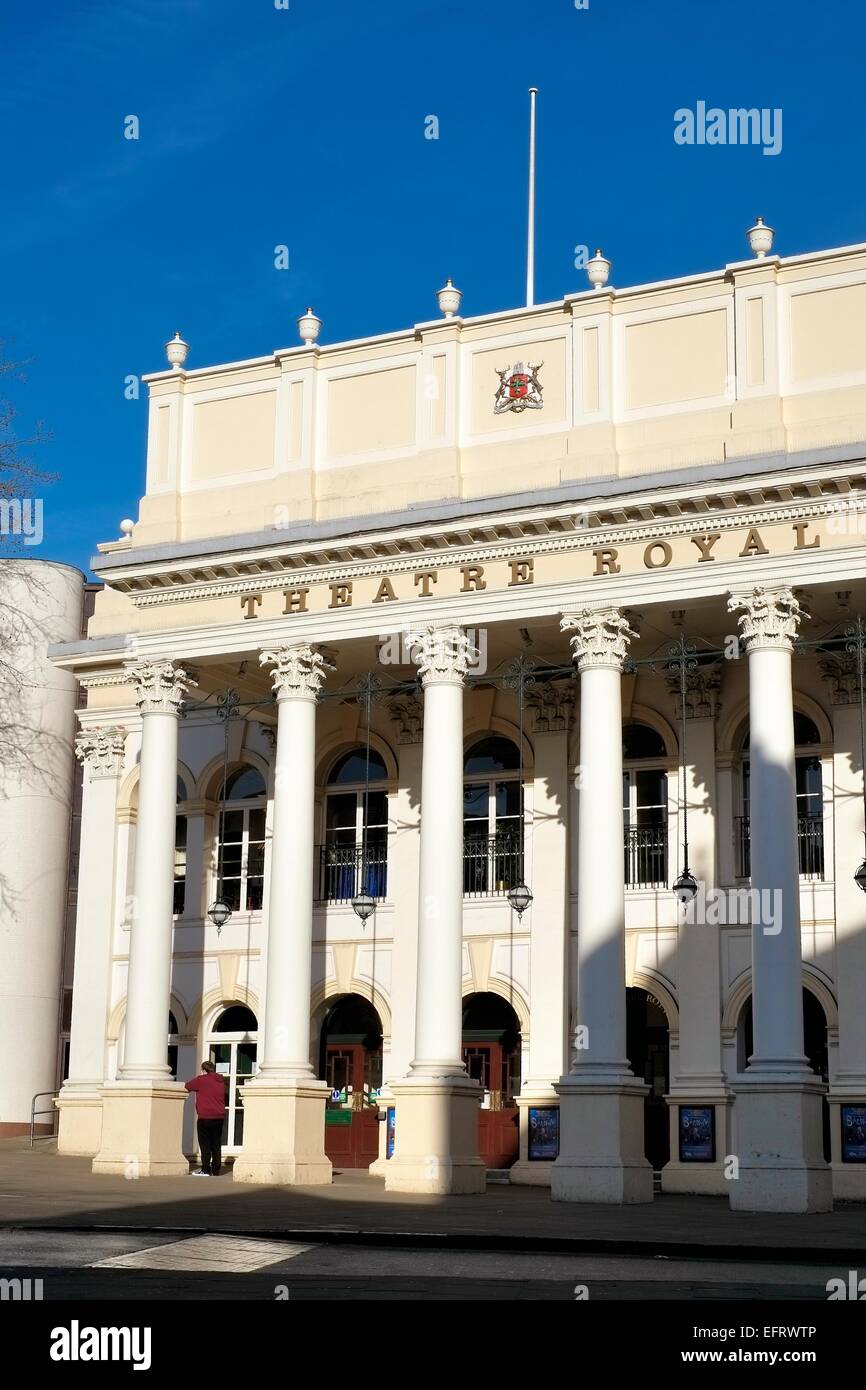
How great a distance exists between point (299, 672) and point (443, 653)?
237 centimetres

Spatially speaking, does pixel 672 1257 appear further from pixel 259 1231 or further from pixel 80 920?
pixel 80 920

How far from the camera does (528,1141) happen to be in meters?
28.1

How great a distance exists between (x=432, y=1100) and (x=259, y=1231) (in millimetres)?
8857

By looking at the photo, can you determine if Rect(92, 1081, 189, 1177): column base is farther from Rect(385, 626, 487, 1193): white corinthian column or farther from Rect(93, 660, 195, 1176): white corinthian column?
Rect(385, 626, 487, 1193): white corinthian column

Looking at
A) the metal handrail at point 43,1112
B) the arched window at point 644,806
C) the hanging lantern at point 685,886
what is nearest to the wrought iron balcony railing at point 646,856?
the arched window at point 644,806

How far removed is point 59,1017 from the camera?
37125 millimetres

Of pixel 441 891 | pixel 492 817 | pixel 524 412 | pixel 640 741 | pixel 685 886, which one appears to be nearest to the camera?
pixel 441 891

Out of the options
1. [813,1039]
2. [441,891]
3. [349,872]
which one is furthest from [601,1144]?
[349,872]

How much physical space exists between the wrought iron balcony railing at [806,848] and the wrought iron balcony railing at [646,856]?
1269 millimetres

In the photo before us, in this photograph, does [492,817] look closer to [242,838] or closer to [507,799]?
[507,799]

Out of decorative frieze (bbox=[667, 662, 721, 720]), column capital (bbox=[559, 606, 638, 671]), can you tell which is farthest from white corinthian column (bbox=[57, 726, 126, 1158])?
column capital (bbox=[559, 606, 638, 671])

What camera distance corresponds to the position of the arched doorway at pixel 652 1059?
28.2m

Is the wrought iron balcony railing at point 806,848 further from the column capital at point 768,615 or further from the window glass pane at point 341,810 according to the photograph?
the window glass pane at point 341,810
